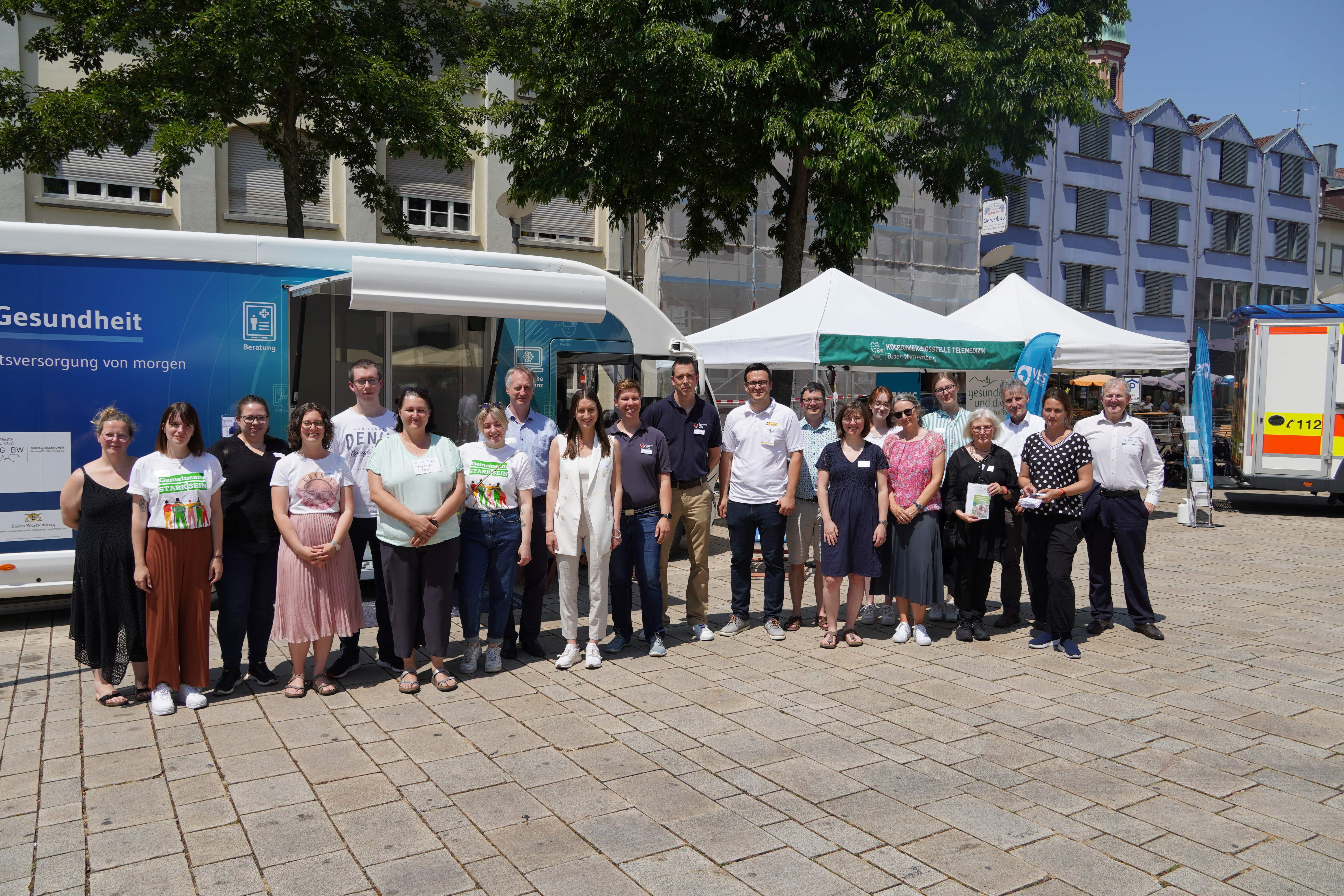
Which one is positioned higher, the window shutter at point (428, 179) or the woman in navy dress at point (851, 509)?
the window shutter at point (428, 179)

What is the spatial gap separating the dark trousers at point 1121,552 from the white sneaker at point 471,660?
4.20 m

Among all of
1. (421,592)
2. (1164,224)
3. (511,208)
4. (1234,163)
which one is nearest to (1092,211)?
(1164,224)

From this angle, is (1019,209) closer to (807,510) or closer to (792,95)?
(792,95)

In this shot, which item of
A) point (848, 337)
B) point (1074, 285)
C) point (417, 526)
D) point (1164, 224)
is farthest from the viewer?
point (1164, 224)

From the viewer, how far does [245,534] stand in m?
5.37

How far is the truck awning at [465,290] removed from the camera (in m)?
6.76

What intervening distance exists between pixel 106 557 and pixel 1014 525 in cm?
565

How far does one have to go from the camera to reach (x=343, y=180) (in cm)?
1897

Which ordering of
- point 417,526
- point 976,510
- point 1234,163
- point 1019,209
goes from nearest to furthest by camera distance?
point 417,526 < point 976,510 < point 1019,209 < point 1234,163

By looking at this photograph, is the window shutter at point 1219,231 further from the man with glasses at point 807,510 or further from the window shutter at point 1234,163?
the man with glasses at point 807,510

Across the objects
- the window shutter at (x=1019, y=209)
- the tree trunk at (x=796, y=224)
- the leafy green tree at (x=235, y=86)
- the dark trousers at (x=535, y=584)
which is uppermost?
the window shutter at (x=1019, y=209)

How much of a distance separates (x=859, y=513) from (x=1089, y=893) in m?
3.46

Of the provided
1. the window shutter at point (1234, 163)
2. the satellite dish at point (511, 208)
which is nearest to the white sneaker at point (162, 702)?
the satellite dish at point (511, 208)

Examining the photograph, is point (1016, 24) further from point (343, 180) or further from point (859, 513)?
point (343, 180)
